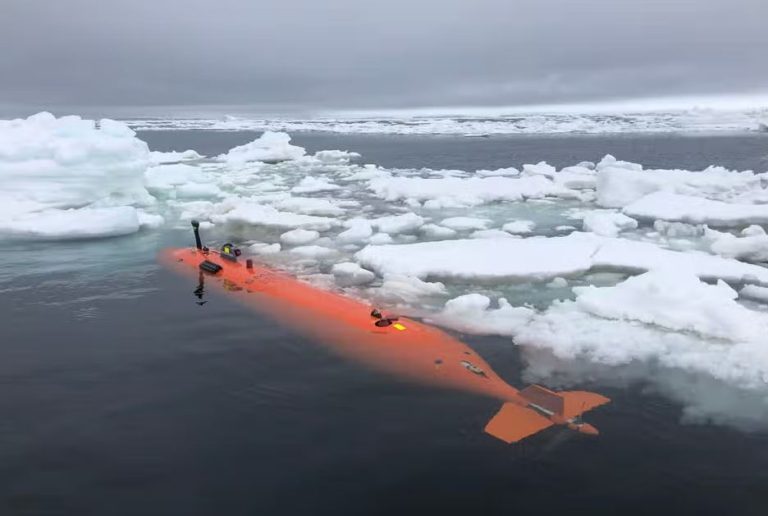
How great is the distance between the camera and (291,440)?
5.50 meters

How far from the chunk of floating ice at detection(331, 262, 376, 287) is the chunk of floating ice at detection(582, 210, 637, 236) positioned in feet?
19.8

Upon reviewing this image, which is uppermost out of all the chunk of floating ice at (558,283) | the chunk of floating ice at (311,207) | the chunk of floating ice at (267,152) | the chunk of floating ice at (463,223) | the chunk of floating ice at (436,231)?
the chunk of floating ice at (267,152)

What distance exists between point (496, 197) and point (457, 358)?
12.1m

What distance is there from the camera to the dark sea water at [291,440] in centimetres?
470

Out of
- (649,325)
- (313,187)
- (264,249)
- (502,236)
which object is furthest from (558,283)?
Result: (313,187)

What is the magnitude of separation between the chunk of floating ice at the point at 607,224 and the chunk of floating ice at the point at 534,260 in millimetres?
1796

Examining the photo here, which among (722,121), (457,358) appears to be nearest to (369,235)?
(457,358)

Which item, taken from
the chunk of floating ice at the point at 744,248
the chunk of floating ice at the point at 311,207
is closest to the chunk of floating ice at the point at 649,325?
the chunk of floating ice at the point at 744,248

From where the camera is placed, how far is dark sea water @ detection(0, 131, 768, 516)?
15.4ft

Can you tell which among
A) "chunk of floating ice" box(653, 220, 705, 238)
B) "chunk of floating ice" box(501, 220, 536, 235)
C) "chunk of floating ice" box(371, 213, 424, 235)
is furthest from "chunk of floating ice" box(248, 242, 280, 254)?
"chunk of floating ice" box(653, 220, 705, 238)

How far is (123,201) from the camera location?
17609 millimetres

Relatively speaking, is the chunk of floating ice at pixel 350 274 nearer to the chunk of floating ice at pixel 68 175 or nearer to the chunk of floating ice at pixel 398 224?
the chunk of floating ice at pixel 398 224

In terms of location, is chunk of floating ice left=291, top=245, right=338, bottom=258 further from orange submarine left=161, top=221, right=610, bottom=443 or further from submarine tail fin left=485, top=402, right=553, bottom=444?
submarine tail fin left=485, top=402, right=553, bottom=444

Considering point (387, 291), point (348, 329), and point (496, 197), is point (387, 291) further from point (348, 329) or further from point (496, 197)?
point (496, 197)
